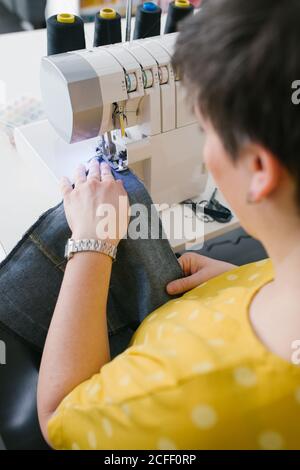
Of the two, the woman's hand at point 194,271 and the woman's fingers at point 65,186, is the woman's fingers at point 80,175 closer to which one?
the woman's fingers at point 65,186

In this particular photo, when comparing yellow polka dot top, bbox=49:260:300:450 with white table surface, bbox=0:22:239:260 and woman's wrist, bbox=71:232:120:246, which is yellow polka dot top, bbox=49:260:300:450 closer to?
woman's wrist, bbox=71:232:120:246

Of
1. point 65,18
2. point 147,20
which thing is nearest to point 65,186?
point 65,18

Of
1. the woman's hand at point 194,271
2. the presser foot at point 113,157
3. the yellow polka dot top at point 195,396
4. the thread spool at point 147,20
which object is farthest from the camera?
the thread spool at point 147,20

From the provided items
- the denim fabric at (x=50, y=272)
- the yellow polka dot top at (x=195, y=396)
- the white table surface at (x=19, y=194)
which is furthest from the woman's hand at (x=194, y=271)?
the yellow polka dot top at (x=195, y=396)

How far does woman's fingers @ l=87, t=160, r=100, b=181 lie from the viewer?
0.88 m

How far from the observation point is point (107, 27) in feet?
3.42

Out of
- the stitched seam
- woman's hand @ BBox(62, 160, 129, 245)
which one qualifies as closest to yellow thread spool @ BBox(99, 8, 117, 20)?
woman's hand @ BBox(62, 160, 129, 245)

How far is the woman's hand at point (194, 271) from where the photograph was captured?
0.85 meters

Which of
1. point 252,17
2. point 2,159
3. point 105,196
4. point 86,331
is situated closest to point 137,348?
point 86,331

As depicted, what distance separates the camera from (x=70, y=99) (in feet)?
2.65

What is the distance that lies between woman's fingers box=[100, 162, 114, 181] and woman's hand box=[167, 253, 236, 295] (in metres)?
0.24

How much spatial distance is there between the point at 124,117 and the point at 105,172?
0.45ft

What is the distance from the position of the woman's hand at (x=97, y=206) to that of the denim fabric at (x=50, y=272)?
3 cm

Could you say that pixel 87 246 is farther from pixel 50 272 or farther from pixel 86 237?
pixel 50 272
